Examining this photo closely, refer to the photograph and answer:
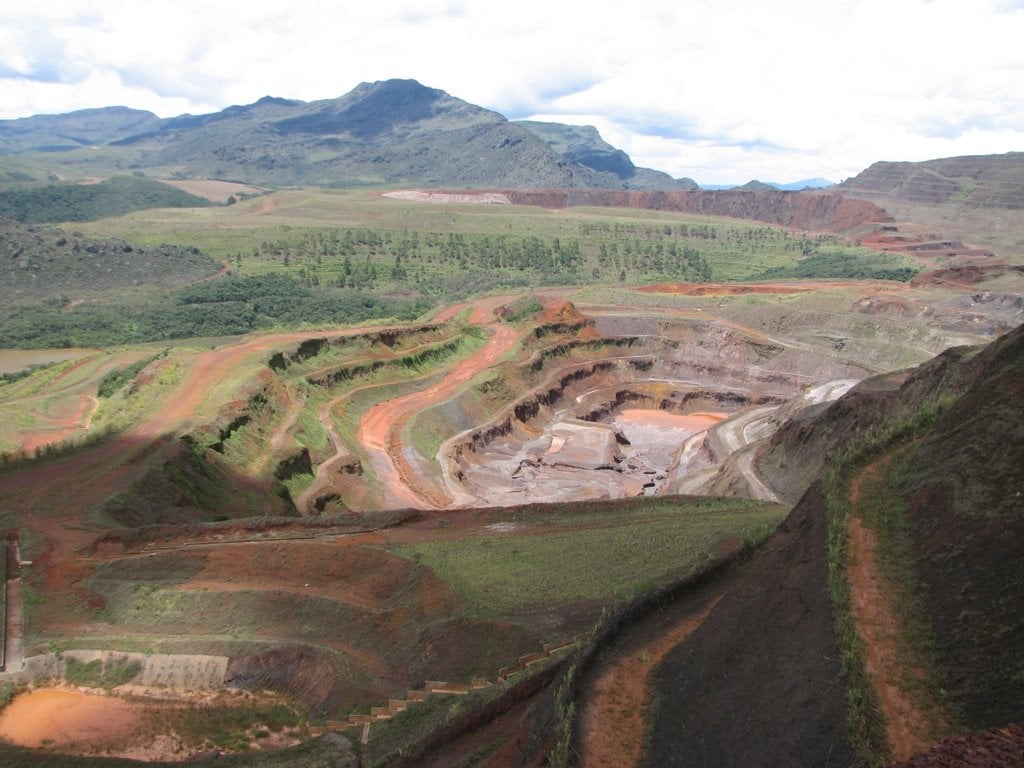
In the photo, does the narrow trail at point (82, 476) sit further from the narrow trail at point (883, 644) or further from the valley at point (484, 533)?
the narrow trail at point (883, 644)

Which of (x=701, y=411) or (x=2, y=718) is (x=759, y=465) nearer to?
(x=701, y=411)

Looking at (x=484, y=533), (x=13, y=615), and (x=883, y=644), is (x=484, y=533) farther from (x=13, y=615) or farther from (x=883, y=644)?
(x=883, y=644)

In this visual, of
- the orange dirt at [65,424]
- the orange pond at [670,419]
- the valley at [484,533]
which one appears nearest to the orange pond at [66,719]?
the valley at [484,533]

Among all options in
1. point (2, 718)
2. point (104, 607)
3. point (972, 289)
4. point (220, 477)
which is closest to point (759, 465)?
A: point (220, 477)

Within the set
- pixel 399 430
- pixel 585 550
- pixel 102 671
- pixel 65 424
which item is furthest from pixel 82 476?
pixel 399 430

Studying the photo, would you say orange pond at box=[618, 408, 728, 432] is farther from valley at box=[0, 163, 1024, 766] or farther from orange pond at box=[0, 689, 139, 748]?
orange pond at box=[0, 689, 139, 748]

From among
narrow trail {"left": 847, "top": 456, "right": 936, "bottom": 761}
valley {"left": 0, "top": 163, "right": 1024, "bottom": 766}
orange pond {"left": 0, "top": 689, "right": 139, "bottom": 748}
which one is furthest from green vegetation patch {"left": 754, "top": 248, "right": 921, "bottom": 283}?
orange pond {"left": 0, "top": 689, "right": 139, "bottom": 748}
